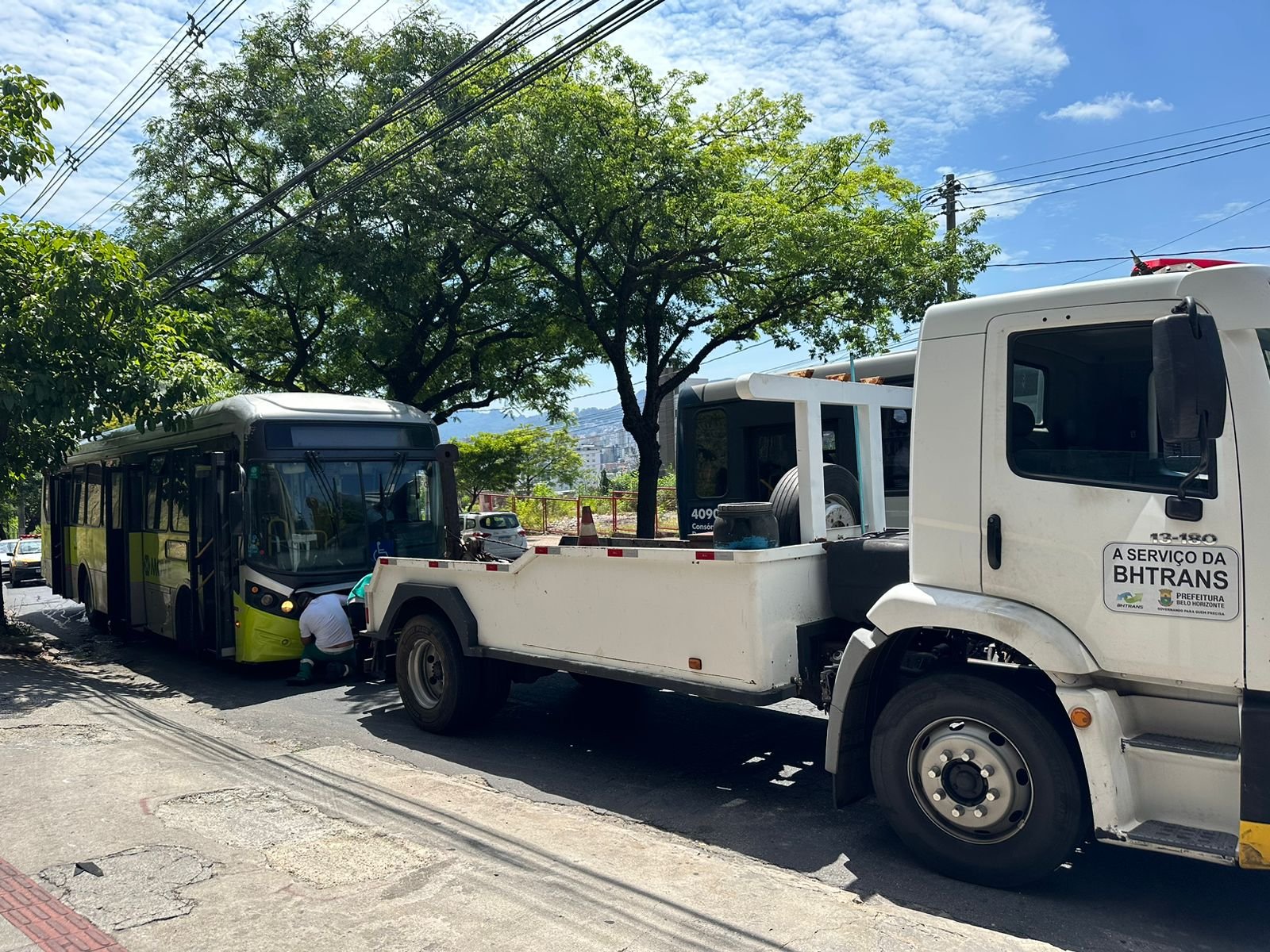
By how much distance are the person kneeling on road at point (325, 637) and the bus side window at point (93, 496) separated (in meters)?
5.97

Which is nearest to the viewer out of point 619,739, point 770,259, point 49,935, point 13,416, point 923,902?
point 49,935

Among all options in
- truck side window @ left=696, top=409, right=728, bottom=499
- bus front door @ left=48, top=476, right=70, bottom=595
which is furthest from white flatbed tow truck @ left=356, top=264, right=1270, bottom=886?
bus front door @ left=48, top=476, right=70, bottom=595

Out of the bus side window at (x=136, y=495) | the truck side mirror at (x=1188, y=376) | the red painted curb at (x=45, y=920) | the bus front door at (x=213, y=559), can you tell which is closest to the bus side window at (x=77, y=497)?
the bus side window at (x=136, y=495)

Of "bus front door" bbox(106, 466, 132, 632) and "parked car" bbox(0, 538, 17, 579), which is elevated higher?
"bus front door" bbox(106, 466, 132, 632)

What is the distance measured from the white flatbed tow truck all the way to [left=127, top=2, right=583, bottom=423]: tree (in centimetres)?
1288

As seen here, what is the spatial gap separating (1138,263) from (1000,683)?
1957 millimetres

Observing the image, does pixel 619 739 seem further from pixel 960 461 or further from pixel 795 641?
pixel 960 461

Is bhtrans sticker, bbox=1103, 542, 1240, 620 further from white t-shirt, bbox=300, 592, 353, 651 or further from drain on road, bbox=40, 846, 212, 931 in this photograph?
white t-shirt, bbox=300, 592, 353, 651

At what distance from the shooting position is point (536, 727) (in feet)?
25.8

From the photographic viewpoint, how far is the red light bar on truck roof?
4121 millimetres

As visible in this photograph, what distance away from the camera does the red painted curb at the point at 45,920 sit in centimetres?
399

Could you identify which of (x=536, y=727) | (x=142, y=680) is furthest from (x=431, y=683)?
(x=142, y=680)

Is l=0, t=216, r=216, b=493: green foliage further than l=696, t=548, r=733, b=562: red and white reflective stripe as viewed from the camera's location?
Yes

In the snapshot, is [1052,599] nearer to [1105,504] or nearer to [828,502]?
[1105,504]
